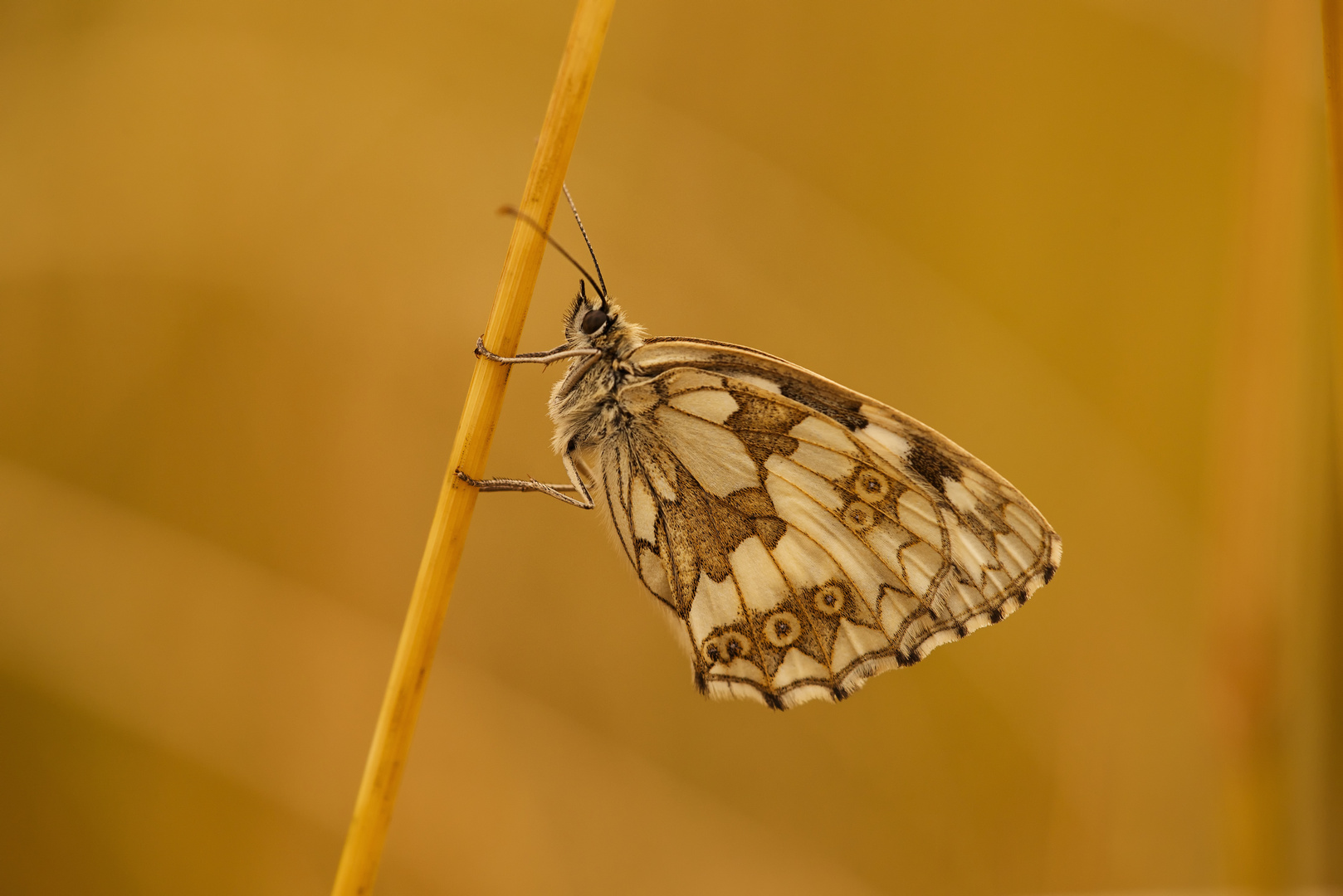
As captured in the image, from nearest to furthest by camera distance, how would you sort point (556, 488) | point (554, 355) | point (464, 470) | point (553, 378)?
point (464, 470), point (554, 355), point (556, 488), point (553, 378)

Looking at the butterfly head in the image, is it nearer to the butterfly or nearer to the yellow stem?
the butterfly

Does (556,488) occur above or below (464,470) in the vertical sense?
above

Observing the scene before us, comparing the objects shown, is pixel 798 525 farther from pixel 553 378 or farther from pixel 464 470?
pixel 553 378

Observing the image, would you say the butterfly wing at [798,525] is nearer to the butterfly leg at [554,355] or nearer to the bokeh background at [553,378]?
the butterfly leg at [554,355]

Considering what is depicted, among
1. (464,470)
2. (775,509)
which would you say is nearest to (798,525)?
(775,509)

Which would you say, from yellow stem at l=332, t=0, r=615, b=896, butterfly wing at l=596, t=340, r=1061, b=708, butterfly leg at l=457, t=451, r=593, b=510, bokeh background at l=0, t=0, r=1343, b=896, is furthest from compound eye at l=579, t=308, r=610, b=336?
bokeh background at l=0, t=0, r=1343, b=896

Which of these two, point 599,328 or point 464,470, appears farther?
point 599,328

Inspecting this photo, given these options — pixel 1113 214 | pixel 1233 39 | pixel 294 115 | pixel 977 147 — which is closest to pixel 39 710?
pixel 294 115

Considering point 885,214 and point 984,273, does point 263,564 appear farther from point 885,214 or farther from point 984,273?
point 984,273
